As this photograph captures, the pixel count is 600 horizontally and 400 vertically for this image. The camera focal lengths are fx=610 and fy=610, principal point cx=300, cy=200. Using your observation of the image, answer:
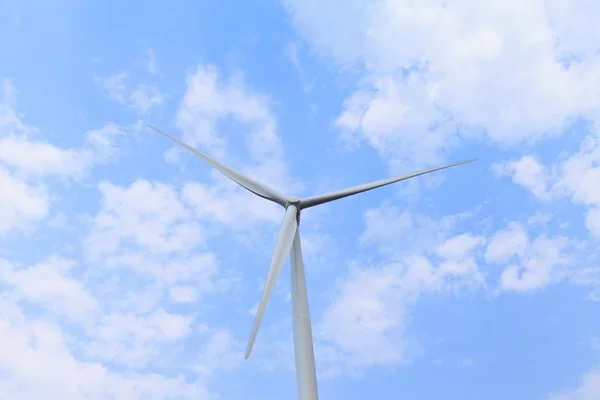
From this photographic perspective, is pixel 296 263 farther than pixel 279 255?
Yes

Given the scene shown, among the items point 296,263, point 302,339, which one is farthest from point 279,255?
point 302,339

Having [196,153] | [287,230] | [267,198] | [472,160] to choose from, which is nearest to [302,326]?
[287,230]

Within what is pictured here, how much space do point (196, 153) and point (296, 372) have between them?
13.9 metres

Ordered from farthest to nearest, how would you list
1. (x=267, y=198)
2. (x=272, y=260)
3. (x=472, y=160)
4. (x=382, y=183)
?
(x=472, y=160) → (x=382, y=183) → (x=267, y=198) → (x=272, y=260)

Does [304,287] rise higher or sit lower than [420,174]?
lower

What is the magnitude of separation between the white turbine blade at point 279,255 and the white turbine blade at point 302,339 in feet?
5.18

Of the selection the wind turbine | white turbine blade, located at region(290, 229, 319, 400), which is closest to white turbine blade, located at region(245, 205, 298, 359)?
the wind turbine

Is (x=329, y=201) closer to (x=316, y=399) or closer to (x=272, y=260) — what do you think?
(x=272, y=260)

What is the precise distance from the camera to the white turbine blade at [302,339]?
25212 millimetres

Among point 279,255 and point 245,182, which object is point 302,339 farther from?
point 245,182

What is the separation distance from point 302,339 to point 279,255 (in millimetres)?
3725

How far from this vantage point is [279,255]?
26.7 metres

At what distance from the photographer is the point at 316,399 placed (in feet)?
81.9

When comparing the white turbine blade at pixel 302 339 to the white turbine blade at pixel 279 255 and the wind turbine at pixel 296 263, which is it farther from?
the white turbine blade at pixel 279 255
